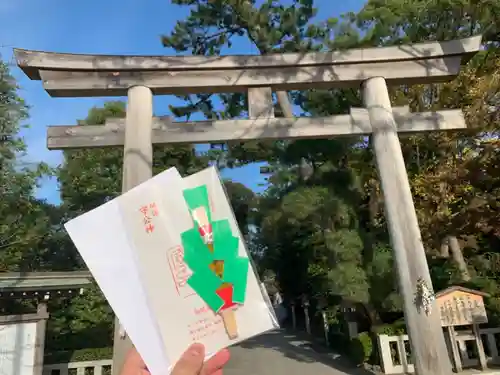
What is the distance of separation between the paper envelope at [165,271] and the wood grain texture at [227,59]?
453 centimetres

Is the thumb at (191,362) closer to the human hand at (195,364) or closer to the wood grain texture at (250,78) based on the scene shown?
the human hand at (195,364)

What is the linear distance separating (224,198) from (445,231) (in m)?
9.39

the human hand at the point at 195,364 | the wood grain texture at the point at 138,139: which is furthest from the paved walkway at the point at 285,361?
the human hand at the point at 195,364

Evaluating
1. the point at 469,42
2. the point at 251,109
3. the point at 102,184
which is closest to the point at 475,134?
the point at 469,42

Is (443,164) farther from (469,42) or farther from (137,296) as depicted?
(137,296)

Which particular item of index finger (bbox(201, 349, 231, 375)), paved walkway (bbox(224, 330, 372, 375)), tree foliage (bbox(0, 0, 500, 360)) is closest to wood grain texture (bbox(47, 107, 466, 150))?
tree foliage (bbox(0, 0, 500, 360))

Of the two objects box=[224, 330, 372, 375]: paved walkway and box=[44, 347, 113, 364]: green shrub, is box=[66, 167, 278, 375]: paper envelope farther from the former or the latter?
box=[44, 347, 113, 364]: green shrub

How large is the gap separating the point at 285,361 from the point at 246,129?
6186 mm

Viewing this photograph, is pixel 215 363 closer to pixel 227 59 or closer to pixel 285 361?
pixel 227 59

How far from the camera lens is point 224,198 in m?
1.20

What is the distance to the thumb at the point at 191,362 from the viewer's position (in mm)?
1071

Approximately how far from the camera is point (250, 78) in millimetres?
5547

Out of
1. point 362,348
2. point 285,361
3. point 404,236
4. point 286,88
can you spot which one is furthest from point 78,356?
point 404,236

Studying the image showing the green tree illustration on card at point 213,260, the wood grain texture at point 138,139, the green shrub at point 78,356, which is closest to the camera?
the green tree illustration on card at point 213,260
